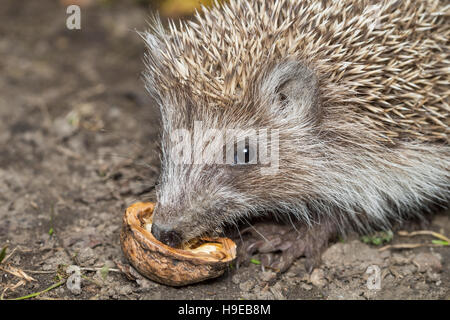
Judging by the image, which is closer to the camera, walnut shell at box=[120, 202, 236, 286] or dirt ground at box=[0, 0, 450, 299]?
walnut shell at box=[120, 202, 236, 286]

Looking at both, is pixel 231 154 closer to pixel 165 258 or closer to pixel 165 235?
pixel 165 235

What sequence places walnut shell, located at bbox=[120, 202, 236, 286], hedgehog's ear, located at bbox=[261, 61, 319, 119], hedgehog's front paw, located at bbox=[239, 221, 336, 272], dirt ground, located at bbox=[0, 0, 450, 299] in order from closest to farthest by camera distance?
1. walnut shell, located at bbox=[120, 202, 236, 286]
2. hedgehog's ear, located at bbox=[261, 61, 319, 119]
3. dirt ground, located at bbox=[0, 0, 450, 299]
4. hedgehog's front paw, located at bbox=[239, 221, 336, 272]

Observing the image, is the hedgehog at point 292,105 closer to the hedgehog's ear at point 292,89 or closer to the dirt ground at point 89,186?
the hedgehog's ear at point 292,89

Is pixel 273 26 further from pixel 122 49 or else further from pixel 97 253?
pixel 122 49

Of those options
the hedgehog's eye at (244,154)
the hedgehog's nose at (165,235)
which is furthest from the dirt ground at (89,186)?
the hedgehog's eye at (244,154)

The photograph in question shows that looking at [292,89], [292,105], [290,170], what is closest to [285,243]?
[290,170]

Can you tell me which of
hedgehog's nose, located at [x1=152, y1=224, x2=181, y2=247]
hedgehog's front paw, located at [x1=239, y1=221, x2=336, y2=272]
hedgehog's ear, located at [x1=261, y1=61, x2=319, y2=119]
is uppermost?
hedgehog's ear, located at [x1=261, y1=61, x2=319, y2=119]

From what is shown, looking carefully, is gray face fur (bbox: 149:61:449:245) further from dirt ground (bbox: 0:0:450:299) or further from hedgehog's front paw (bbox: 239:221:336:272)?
dirt ground (bbox: 0:0:450:299)

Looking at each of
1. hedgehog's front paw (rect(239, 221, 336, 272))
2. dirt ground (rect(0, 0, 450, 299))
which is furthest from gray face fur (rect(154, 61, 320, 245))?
dirt ground (rect(0, 0, 450, 299))
